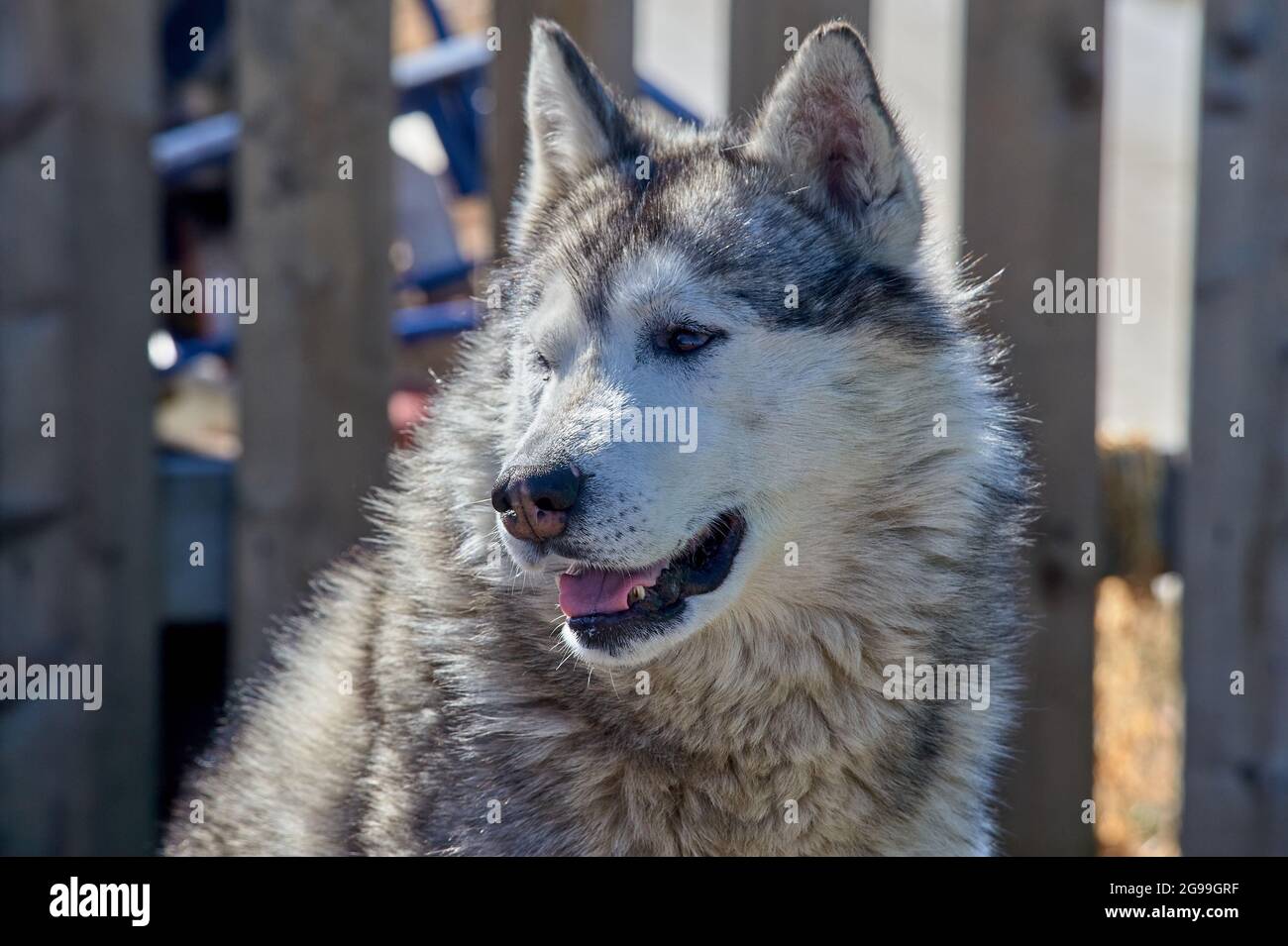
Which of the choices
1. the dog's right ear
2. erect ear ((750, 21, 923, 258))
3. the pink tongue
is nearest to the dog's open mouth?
the pink tongue

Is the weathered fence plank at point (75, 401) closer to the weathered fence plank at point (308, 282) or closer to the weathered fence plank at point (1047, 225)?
the weathered fence plank at point (308, 282)

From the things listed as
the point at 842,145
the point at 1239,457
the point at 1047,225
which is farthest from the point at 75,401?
the point at 1239,457

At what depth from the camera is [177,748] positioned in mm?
→ 4742

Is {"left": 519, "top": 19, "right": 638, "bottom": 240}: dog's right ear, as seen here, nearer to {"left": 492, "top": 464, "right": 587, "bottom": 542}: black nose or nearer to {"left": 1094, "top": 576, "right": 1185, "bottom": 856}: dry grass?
{"left": 492, "top": 464, "right": 587, "bottom": 542}: black nose

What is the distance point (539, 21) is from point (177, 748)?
304cm

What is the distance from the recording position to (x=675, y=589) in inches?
102

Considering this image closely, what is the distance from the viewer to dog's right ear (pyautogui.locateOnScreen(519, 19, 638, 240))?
3.07m

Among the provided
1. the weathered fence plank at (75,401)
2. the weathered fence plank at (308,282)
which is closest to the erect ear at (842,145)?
the weathered fence plank at (308,282)

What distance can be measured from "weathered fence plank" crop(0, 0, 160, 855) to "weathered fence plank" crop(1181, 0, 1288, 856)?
3273 mm

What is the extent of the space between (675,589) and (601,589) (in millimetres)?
147

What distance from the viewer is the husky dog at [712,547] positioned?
2609 millimetres

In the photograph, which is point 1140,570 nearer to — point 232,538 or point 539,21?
point 539,21

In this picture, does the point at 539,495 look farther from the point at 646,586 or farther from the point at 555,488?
the point at 646,586

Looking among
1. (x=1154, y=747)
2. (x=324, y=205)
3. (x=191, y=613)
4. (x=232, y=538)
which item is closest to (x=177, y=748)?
(x=191, y=613)
